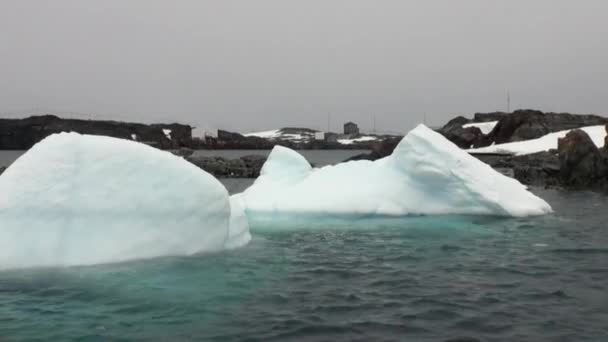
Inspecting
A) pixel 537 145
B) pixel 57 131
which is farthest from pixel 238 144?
pixel 537 145

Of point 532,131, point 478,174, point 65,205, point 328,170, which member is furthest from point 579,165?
point 532,131

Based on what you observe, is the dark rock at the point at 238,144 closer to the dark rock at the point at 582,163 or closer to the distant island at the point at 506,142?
the distant island at the point at 506,142

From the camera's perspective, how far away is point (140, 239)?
37.3 ft

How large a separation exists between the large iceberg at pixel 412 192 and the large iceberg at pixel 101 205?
7718 mm

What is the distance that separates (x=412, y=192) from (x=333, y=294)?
12261mm

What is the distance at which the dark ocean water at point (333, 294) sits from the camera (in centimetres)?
723

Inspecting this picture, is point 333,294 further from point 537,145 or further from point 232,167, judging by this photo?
point 537,145

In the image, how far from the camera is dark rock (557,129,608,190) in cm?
3500

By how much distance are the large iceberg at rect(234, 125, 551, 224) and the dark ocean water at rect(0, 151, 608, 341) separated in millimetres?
5298

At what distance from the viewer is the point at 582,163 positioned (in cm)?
3547

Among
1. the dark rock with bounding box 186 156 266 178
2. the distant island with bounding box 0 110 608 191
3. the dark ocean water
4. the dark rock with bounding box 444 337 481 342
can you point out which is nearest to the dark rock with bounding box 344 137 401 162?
the distant island with bounding box 0 110 608 191

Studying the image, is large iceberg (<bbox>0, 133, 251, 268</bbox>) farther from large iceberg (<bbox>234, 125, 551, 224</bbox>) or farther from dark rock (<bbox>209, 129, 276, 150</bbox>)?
dark rock (<bbox>209, 129, 276, 150</bbox>)

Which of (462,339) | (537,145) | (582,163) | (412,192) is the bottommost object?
(462,339)

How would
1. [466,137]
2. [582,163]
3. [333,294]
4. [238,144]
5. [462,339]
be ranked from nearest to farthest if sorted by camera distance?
[462,339] → [333,294] → [582,163] → [466,137] → [238,144]
